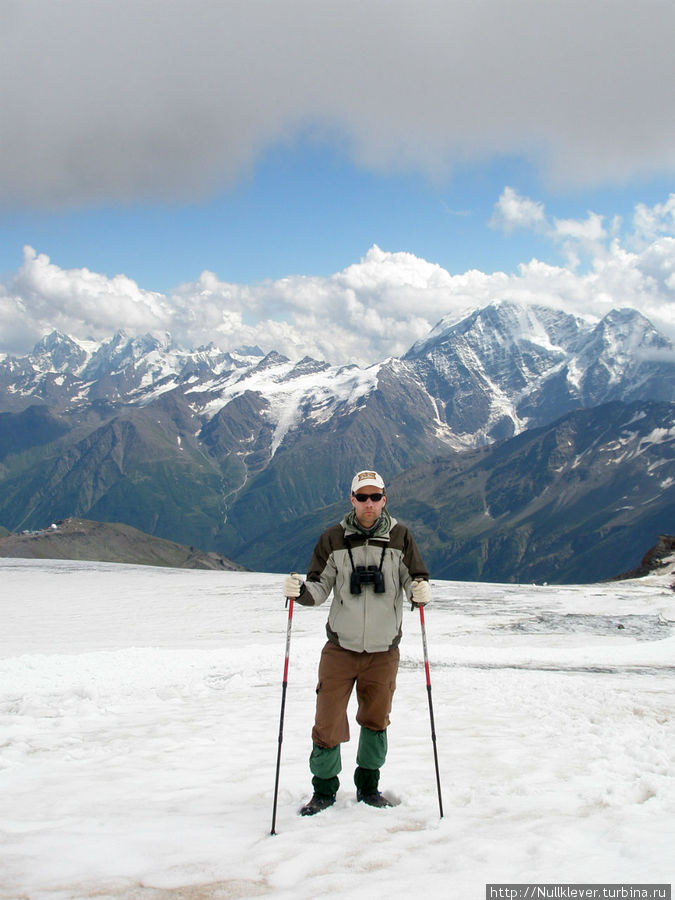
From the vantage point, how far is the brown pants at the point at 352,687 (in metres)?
8.59

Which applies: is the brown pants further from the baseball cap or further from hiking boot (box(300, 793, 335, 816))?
the baseball cap

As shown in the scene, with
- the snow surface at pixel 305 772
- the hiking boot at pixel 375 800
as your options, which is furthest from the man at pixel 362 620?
the snow surface at pixel 305 772

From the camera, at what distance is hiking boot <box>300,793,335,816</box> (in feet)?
26.7

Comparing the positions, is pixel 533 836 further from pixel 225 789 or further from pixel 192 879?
pixel 225 789

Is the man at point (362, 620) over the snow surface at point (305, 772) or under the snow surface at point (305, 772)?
over

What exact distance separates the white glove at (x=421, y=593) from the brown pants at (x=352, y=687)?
85 cm

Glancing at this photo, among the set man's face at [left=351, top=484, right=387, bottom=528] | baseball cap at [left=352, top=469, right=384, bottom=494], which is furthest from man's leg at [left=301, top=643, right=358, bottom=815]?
baseball cap at [left=352, top=469, right=384, bottom=494]

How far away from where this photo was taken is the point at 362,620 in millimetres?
Result: 8688

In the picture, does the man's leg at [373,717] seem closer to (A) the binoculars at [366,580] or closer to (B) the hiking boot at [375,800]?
(B) the hiking boot at [375,800]

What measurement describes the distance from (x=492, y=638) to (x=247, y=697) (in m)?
12.9

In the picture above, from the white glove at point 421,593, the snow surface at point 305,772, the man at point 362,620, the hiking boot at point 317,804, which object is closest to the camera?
the snow surface at point 305,772

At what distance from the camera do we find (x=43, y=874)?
20.3ft

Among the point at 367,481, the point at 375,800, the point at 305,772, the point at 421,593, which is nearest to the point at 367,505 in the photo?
the point at 367,481

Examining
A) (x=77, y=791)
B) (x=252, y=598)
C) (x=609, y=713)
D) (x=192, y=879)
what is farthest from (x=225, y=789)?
(x=252, y=598)
